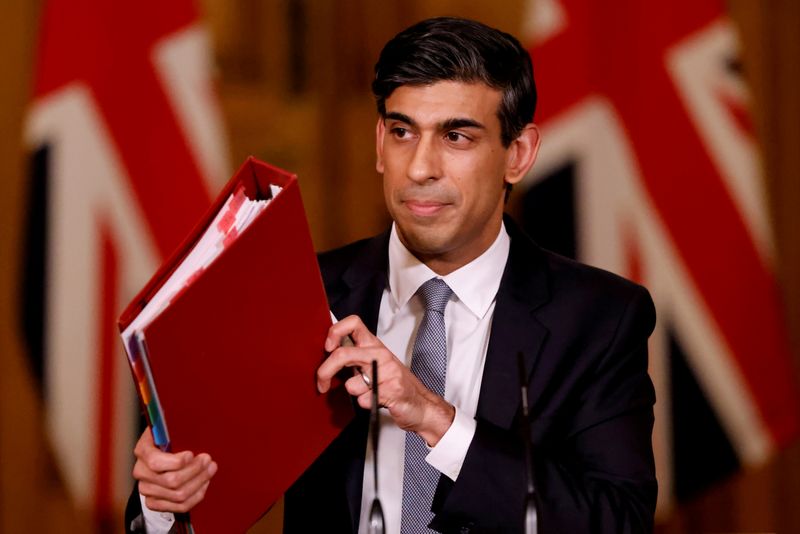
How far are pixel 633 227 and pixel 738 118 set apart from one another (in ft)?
1.33

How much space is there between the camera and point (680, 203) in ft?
9.29

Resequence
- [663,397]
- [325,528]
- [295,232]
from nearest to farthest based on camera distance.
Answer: [295,232] < [325,528] < [663,397]

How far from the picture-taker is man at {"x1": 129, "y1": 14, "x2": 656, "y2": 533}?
1.34 meters

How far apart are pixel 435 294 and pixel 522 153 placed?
265mm

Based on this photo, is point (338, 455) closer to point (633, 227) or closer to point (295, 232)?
point (295, 232)

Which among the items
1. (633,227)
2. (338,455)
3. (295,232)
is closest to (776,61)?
(633,227)

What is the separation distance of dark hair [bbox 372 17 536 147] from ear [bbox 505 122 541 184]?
32 mm

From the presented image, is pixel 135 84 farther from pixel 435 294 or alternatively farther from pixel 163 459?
pixel 163 459

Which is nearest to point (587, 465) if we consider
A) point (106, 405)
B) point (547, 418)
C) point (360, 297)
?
point (547, 418)

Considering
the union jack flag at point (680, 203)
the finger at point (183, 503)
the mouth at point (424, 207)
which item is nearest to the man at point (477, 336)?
the mouth at point (424, 207)

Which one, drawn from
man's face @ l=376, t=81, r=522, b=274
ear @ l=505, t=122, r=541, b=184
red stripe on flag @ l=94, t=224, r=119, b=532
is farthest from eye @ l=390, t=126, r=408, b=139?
red stripe on flag @ l=94, t=224, r=119, b=532

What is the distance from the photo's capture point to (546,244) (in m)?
2.81

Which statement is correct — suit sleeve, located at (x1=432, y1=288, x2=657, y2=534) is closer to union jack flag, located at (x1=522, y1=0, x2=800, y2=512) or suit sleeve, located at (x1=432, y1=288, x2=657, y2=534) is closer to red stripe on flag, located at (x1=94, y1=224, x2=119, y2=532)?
union jack flag, located at (x1=522, y1=0, x2=800, y2=512)

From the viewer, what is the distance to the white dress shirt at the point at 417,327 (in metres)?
1.50
